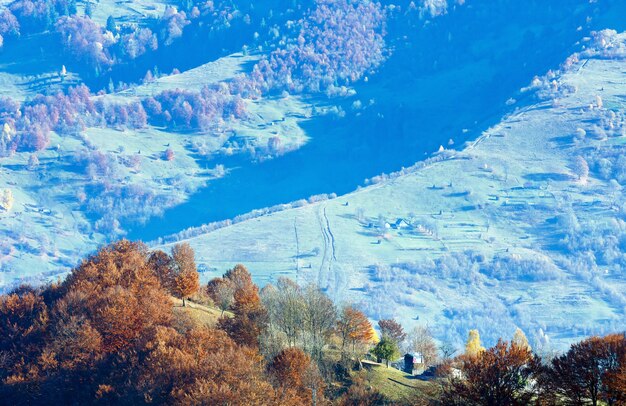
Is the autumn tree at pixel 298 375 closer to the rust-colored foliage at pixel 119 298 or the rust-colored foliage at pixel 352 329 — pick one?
the rust-colored foliage at pixel 352 329

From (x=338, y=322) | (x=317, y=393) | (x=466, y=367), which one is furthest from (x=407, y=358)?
(x=466, y=367)

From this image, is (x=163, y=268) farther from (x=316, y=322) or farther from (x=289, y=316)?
(x=316, y=322)

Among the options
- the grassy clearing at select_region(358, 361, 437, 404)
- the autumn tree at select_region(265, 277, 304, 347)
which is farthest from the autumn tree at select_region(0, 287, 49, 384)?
the grassy clearing at select_region(358, 361, 437, 404)

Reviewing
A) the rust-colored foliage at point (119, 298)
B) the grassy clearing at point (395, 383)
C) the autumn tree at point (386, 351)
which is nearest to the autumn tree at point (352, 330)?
the autumn tree at point (386, 351)

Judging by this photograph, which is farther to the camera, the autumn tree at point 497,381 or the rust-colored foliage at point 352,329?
the rust-colored foliage at point 352,329

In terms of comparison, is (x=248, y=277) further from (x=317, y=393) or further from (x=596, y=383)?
(x=596, y=383)

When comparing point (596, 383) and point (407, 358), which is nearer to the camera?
point (596, 383)
